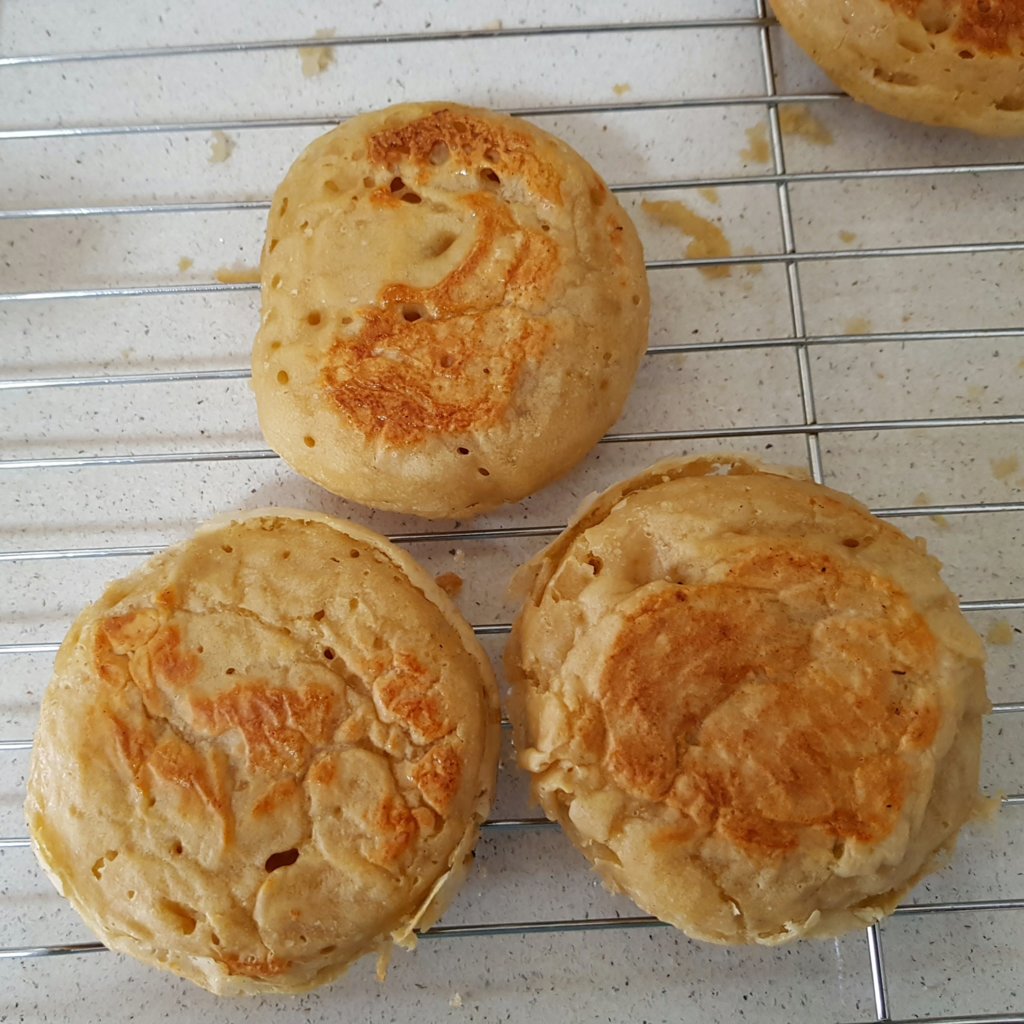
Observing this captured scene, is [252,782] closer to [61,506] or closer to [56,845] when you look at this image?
[56,845]

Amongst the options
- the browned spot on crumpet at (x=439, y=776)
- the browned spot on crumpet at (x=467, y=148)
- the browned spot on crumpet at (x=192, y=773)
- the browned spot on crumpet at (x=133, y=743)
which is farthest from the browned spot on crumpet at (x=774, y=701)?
the browned spot on crumpet at (x=467, y=148)

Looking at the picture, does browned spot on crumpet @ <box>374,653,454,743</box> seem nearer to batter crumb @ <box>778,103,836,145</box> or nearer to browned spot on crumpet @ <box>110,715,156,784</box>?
browned spot on crumpet @ <box>110,715,156,784</box>

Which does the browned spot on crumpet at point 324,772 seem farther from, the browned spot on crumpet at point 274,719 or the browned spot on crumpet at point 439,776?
the browned spot on crumpet at point 439,776

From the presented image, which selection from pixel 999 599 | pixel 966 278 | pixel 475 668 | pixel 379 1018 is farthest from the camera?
pixel 966 278

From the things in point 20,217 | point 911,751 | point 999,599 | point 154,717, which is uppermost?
point 20,217

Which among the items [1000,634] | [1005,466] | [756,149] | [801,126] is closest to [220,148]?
[756,149]

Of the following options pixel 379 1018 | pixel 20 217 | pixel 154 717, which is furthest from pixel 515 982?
pixel 20 217
